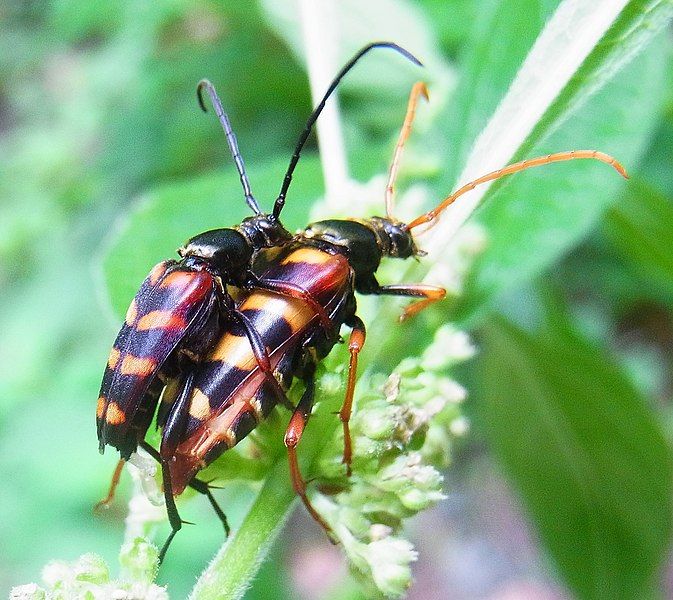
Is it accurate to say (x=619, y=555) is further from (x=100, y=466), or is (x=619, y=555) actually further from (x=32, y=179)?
(x=32, y=179)

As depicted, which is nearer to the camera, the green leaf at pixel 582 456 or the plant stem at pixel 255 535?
the plant stem at pixel 255 535

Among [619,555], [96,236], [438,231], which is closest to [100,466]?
[96,236]

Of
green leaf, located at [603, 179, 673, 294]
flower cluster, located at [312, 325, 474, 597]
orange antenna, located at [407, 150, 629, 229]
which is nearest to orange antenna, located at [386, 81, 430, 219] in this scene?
orange antenna, located at [407, 150, 629, 229]

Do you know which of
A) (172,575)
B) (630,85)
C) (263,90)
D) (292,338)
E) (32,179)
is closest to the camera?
(292,338)

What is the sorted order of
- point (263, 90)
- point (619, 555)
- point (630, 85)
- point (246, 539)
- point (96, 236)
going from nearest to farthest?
point (246, 539) < point (630, 85) < point (619, 555) < point (263, 90) < point (96, 236)

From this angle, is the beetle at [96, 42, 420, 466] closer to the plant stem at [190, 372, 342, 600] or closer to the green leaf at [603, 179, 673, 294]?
the plant stem at [190, 372, 342, 600]

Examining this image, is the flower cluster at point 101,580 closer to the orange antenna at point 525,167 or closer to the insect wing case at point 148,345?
the insect wing case at point 148,345

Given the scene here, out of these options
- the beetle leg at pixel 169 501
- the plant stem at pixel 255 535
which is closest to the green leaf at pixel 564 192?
the plant stem at pixel 255 535
